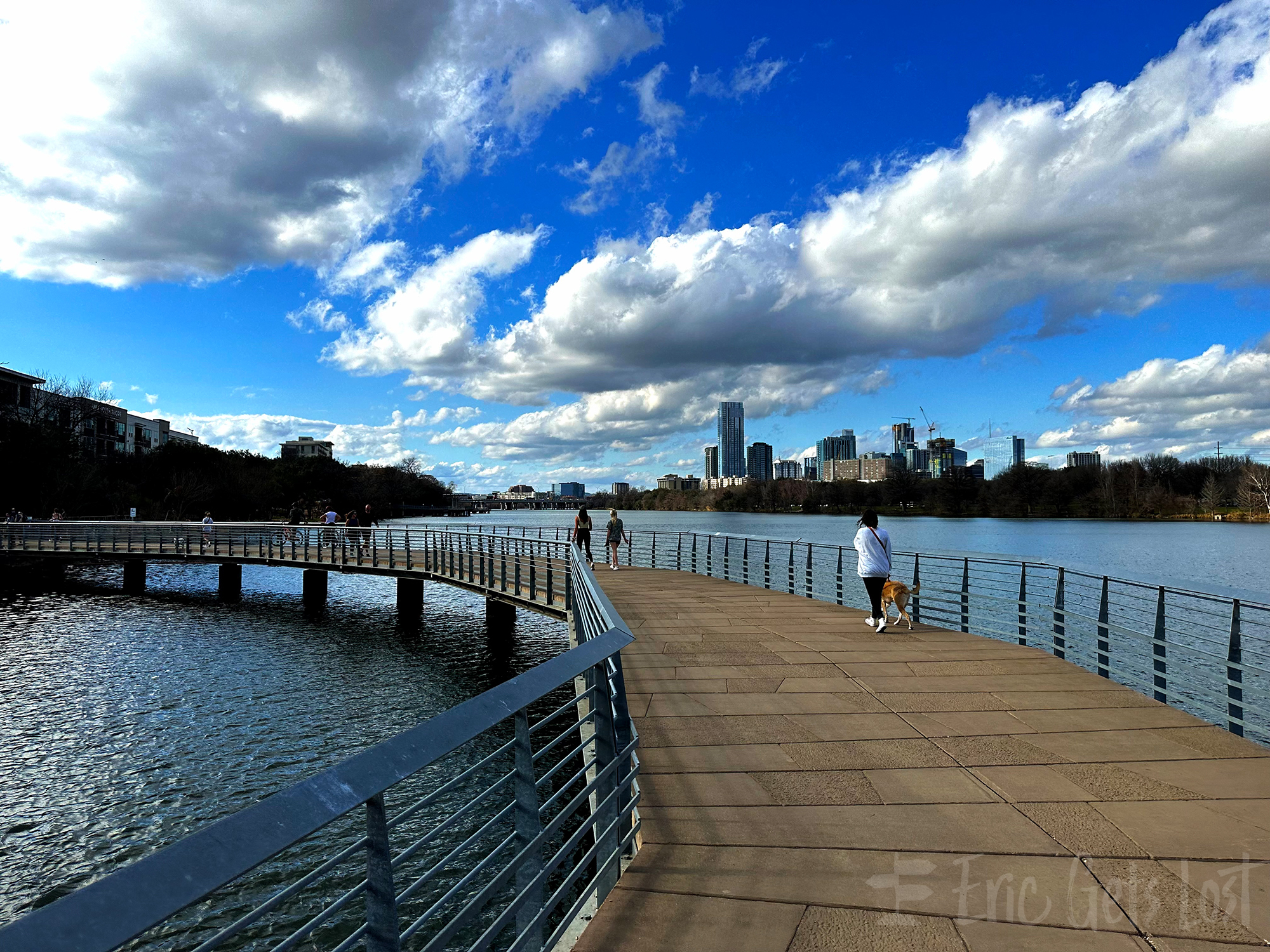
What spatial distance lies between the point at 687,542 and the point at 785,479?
90.6 meters

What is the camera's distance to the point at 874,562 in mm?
11055

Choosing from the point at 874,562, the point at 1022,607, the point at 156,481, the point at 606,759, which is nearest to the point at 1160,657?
the point at 1022,607

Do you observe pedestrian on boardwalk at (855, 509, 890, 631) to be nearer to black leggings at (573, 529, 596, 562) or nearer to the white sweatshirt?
the white sweatshirt

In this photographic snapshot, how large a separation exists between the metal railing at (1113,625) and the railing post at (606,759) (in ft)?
17.5

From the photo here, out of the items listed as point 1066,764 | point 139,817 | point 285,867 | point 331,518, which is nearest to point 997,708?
point 1066,764

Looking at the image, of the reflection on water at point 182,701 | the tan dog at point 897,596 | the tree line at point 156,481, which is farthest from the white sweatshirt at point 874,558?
the tree line at point 156,481

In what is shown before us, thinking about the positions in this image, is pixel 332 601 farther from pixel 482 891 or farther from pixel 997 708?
pixel 482 891

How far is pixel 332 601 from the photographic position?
109 ft

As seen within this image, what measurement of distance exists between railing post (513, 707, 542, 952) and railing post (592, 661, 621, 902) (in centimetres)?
83

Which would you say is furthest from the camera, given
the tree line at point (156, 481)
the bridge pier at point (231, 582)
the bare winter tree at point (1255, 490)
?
the bare winter tree at point (1255, 490)

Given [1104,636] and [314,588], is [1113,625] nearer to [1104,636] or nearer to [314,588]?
[1104,636]

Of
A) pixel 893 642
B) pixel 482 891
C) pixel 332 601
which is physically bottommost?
pixel 332 601

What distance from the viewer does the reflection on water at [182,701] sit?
10.1 m

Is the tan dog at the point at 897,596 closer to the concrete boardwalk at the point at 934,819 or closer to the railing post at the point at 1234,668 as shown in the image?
the concrete boardwalk at the point at 934,819
